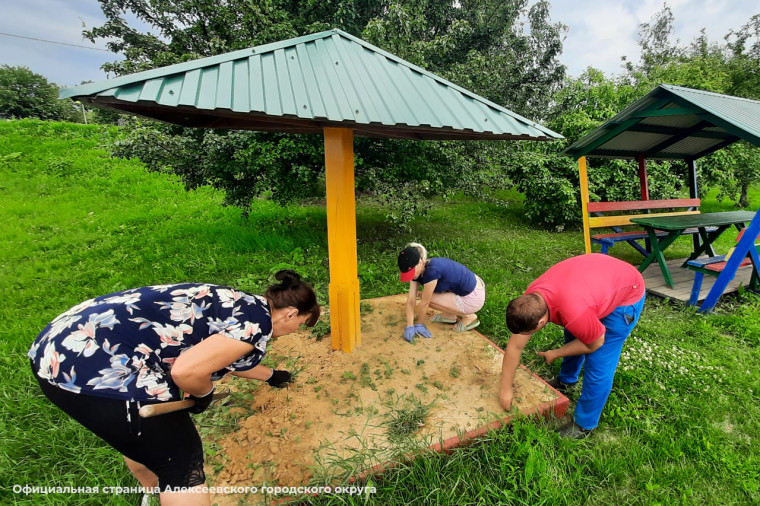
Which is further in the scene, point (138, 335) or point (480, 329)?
point (480, 329)

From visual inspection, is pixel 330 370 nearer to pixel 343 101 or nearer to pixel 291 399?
pixel 291 399

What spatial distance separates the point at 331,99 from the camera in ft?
6.10

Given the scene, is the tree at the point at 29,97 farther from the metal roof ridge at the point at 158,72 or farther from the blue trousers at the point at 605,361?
the blue trousers at the point at 605,361

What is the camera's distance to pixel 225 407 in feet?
8.08

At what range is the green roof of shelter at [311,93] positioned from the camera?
1542 mm

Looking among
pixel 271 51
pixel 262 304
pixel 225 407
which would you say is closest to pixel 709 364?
pixel 262 304

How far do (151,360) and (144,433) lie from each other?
0.97ft

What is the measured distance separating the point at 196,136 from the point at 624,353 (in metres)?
6.56

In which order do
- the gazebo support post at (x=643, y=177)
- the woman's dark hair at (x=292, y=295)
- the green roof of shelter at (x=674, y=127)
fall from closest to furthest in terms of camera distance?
the woman's dark hair at (x=292, y=295) → the green roof of shelter at (x=674, y=127) → the gazebo support post at (x=643, y=177)

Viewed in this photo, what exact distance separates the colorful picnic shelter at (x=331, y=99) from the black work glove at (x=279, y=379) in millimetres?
649

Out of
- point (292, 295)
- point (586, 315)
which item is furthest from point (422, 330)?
point (292, 295)

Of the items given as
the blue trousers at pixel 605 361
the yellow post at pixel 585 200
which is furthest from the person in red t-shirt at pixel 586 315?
the yellow post at pixel 585 200

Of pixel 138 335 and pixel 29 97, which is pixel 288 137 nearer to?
pixel 138 335

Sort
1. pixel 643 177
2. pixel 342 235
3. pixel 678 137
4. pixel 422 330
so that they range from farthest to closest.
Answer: pixel 643 177
pixel 678 137
pixel 422 330
pixel 342 235
